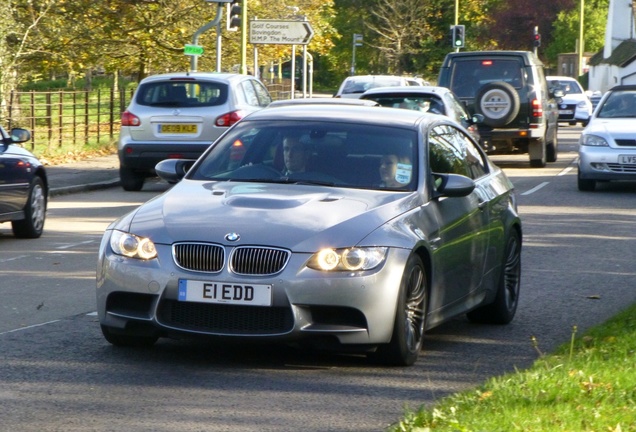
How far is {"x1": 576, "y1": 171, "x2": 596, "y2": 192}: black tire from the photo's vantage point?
20.9 m

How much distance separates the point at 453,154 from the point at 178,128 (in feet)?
38.2

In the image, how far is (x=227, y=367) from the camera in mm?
7219

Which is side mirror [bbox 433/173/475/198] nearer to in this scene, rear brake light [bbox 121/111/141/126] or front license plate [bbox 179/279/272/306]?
front license plate [bbox 179/279/272/306]

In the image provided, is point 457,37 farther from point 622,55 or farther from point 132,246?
point 132,246

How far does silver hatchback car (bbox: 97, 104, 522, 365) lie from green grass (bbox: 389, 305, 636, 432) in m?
0.86

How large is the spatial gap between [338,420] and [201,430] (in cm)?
66

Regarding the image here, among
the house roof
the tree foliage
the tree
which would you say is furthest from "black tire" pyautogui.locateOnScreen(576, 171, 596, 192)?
the tree

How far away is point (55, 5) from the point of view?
3538cm

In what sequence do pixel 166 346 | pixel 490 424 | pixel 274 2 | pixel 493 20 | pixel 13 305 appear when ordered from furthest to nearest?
pixel 493 20, pixel 274 2, pixel 13 305, pixel 166 346, pixel 490 424

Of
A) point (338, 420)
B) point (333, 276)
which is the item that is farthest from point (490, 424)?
point (333, 276)

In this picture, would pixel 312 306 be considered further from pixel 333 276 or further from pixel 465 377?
pixel 465 377

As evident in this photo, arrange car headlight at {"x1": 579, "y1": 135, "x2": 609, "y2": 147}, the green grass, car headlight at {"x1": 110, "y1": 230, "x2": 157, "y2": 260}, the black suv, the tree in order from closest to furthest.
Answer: the green grass, car headlight at {"x1": 110, "y1": 230, "x2": 157, "y2": 260}, car headlight at {"x1": 579, "y1": 135, "x2": 609, "y2": 147}, the black suv, the tree

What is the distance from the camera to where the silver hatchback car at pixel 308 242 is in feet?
22.7

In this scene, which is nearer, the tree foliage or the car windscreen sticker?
the car windscreen sticker
